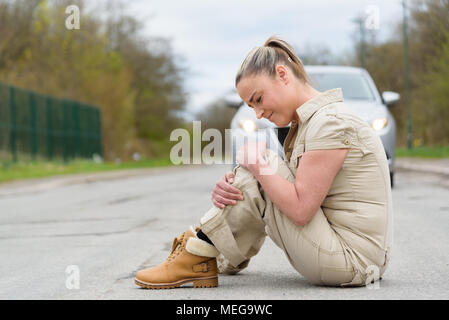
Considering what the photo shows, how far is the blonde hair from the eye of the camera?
10.3 feet

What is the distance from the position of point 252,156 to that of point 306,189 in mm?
315

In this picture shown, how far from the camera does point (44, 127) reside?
21.1 m

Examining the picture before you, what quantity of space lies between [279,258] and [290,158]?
4.41ft

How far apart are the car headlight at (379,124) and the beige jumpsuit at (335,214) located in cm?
580

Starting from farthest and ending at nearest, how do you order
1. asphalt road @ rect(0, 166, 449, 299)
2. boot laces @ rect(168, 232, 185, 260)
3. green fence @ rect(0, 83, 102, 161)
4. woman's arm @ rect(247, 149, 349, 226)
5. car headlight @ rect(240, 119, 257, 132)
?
green fence @ rect(0, 83, 102, 161), car headlight @ rect(240, 119, 257, 132), boot laces @ rect(168, 232, 185, 260), asphalt road @ rect(0, 166, 449, 299), woman's arm @ rect(247, 149, 349, 226)

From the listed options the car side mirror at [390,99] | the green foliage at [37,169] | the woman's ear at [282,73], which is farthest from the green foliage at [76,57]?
the woman's ear at [282,73]

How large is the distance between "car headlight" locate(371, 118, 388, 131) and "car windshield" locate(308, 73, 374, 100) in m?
Answer: 0.63

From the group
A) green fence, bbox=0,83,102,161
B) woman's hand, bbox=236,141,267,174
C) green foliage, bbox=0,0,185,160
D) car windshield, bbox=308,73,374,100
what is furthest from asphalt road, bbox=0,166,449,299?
green foliage, bbox=0,0,185,160

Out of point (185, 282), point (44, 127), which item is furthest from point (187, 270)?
point (44, 127)

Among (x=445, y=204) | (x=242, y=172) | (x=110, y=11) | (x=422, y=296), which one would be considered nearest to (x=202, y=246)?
(x=242, y=172)

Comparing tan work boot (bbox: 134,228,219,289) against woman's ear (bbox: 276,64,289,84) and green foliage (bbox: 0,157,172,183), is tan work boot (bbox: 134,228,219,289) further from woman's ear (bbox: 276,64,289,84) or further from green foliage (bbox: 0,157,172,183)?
green foliage (bbox: 0,157,172,183)

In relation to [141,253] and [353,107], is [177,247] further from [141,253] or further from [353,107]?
[353,107]
